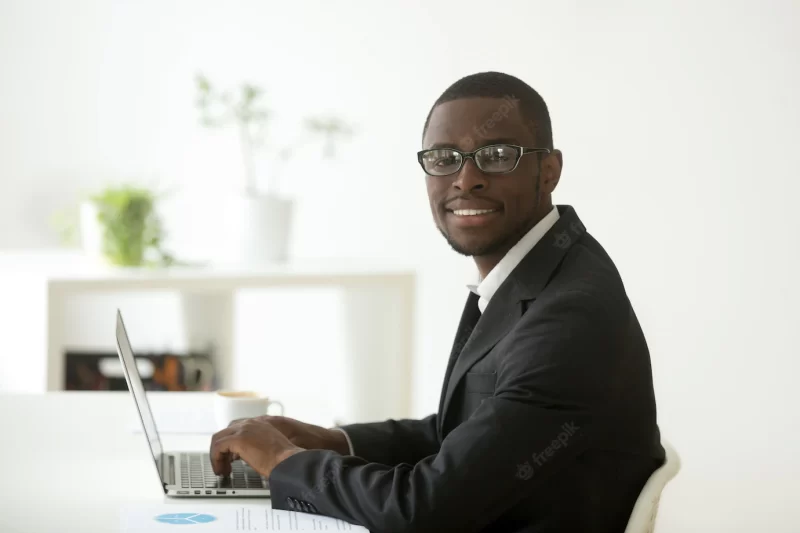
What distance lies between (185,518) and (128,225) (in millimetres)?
2429

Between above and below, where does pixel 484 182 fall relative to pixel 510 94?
below

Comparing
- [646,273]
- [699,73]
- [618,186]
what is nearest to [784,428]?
[646,273]

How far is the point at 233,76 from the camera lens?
14.0 ft

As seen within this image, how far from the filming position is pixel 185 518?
1228 mm

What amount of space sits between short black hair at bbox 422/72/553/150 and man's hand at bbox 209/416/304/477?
0.55 metres

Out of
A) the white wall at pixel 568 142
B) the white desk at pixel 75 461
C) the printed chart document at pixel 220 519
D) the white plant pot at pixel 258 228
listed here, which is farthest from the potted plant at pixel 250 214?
the printed chart document at pixel 220 519

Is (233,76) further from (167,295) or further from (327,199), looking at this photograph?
(167,295)

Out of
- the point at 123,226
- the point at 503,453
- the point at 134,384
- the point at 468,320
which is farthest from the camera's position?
the point at 123,226

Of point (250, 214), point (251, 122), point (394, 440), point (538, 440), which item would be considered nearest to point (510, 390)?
point (538, 440)

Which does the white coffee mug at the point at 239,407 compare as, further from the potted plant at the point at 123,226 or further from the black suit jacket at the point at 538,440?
the potted plant at the point at 123,226

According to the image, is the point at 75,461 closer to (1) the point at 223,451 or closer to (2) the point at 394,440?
(1) the point at 223,451

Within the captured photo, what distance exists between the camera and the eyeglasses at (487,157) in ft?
4.85

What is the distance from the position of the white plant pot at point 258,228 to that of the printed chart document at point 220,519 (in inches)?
93.1

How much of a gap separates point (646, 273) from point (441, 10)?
1486mm
